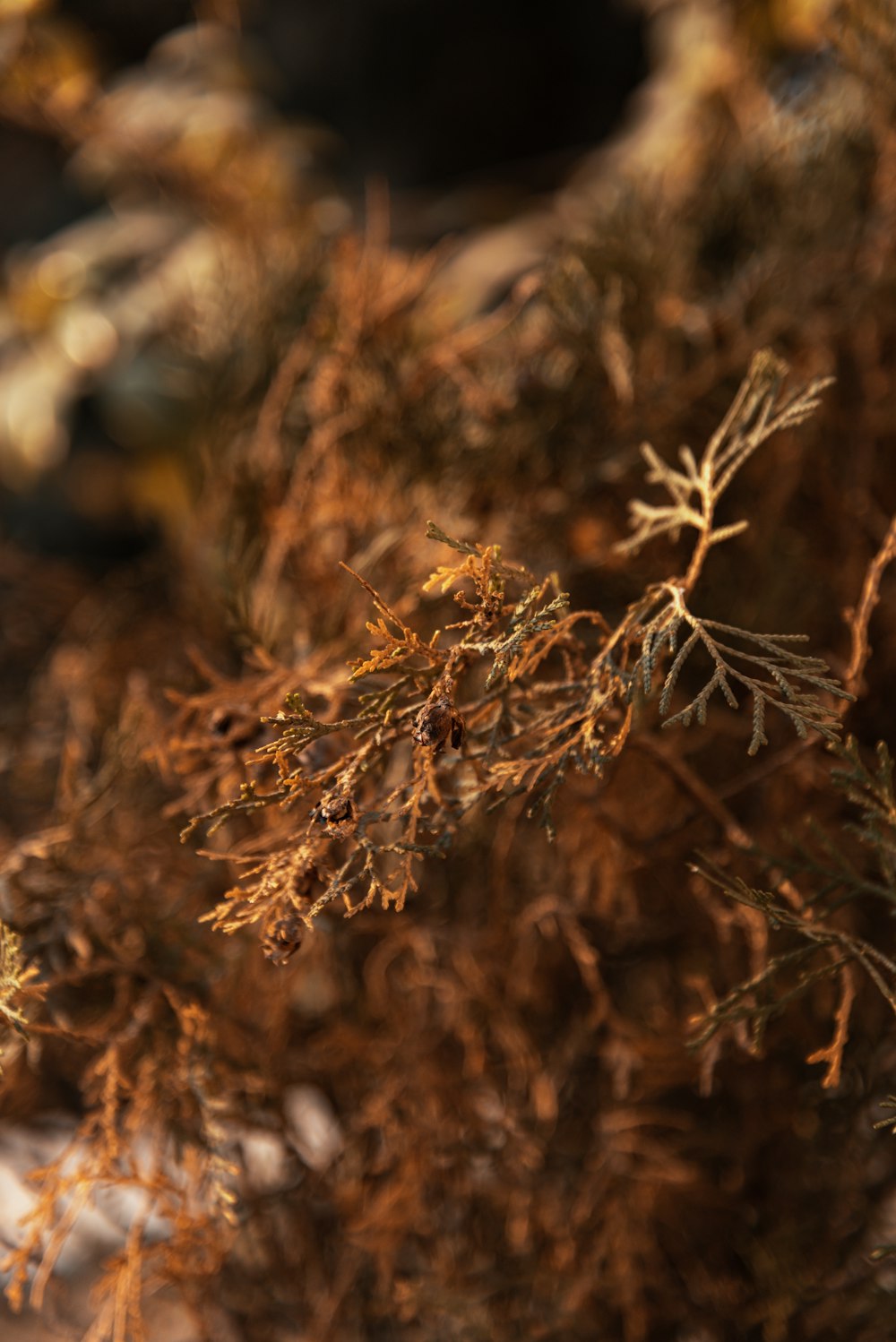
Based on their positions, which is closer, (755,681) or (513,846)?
(755,681)

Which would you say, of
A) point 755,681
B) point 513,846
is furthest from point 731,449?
point 513,846

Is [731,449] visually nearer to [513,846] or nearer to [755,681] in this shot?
[755,681]

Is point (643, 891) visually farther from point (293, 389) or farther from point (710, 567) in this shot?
point (293, 389)

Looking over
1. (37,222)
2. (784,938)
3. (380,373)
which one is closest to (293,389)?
(380,373)

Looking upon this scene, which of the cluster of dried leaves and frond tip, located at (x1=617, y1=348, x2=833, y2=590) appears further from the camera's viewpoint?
the cluster of dried leaves

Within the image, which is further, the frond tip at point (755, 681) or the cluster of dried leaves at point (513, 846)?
the cluster of dried leaves at point (513, 846)

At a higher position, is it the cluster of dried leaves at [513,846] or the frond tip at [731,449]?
the frond tip at [731,449]

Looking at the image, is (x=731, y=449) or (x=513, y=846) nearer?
(x=731, y=449)

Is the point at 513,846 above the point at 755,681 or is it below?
below
